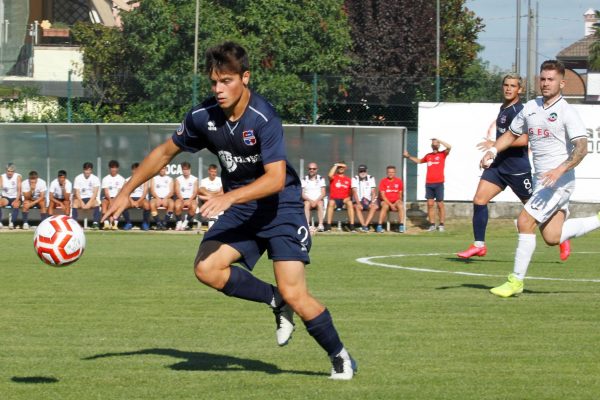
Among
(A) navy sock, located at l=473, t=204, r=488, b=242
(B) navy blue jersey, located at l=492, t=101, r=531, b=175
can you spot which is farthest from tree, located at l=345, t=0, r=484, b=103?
(B) navy blue jersey, located at l=492, t=101, r=531, b=175

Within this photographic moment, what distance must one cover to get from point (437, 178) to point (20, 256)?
42.7 feet

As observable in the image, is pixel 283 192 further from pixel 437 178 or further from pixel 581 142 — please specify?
pixel 437 178

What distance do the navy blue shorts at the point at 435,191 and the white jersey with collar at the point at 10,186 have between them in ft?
33.3

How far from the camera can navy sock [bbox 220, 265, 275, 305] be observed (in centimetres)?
784

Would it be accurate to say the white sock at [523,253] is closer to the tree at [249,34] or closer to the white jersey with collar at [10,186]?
the white jersey with collar at [10,186]

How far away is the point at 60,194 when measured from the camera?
2870 centimetres

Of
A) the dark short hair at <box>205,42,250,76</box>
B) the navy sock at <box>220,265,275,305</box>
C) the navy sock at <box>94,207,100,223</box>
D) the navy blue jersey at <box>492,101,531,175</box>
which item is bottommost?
the navy sock at <box>94,207,100,223</box>

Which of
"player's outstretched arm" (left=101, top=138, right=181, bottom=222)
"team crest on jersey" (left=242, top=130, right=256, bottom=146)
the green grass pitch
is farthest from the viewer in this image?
"player's outstretched arm" (left=101, top=138, right=181, bottom=222)

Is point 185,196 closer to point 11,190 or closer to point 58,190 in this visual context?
point 58,190

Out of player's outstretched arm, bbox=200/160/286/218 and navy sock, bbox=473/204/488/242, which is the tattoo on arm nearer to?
navy sock, bbox=473/204/488/242

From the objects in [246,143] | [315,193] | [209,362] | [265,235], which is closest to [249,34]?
[315,193]

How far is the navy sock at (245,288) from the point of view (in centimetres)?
784

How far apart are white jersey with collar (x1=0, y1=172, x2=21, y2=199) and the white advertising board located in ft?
33.6

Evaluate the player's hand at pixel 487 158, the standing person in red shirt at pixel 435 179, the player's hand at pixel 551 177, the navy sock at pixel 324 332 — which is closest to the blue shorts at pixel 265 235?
the navy sock at pixel 324 332
